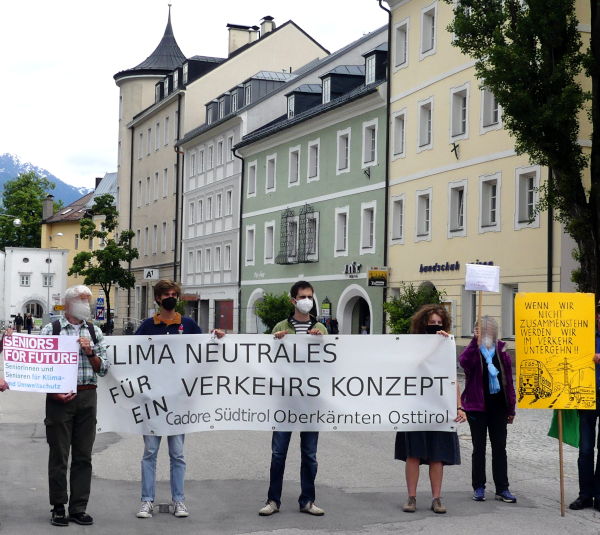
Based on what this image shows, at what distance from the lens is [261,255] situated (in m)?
56.4

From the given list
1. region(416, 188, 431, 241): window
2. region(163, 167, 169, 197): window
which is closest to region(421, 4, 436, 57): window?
region(416, 188, 431, 241): window

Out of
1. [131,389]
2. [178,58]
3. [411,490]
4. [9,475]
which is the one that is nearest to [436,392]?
[411,490]

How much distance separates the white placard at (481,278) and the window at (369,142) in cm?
3498

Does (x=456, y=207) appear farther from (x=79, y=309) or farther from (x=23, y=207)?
(x=23, y=207)

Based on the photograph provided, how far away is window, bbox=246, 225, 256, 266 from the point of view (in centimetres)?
5797

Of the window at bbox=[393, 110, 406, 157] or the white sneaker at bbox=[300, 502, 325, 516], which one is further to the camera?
the window at bbox=[393, 110, 406, 157]

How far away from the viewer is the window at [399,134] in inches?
1678

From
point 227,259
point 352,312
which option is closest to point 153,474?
point 352,312

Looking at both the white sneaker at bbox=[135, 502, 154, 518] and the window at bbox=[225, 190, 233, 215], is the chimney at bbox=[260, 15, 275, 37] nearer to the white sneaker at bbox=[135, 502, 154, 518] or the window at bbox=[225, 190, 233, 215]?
the window at bbox=[225, 190, 233, 215]

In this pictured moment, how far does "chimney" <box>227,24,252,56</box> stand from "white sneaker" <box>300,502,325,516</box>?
66973 mm

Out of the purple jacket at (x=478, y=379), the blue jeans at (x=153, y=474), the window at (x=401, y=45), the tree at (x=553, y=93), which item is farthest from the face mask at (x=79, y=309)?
the window at (x=401, y=45)

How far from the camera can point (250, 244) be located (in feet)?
191

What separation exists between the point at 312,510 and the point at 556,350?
8.39 feet

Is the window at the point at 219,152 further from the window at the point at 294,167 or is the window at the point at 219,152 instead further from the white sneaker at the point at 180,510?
the white sneaker at the point at 180,510
